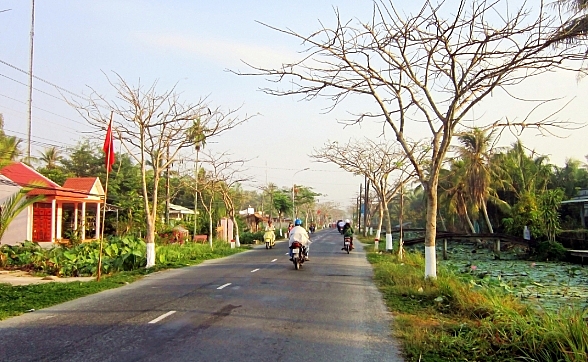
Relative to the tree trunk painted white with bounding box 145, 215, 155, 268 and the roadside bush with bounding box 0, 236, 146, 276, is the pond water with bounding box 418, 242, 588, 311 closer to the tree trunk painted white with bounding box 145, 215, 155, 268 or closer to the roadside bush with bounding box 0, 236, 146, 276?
the tree trunk painted white with bounding box 145, 215, 155, 268

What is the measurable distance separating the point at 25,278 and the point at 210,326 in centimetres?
1089

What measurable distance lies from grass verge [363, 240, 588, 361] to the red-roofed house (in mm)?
17264

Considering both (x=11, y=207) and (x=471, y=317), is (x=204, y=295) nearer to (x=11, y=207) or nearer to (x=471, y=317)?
(x=471, y=317)

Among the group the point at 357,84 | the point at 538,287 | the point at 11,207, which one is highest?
the point at 357,84

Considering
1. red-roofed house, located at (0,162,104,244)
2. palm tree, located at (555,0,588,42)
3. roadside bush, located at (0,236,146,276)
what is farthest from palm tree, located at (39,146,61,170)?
palm tree, located at (555,0,588,42)

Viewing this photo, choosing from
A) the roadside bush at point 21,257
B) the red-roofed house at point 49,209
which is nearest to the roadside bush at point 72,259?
the roadside bush at point 21,257

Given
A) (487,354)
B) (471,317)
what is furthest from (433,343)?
(471,317)

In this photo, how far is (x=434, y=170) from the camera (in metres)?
14.3

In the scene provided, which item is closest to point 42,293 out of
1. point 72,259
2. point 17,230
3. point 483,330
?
point 72,259

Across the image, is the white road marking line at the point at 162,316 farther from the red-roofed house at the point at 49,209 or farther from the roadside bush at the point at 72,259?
the red-roofed house at the point at 49,209

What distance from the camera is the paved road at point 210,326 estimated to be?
7.29m

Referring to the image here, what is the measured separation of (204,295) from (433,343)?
625 centimetres

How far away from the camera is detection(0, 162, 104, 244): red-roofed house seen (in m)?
26.6

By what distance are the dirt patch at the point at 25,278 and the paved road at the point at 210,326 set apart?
3369 millimetres
